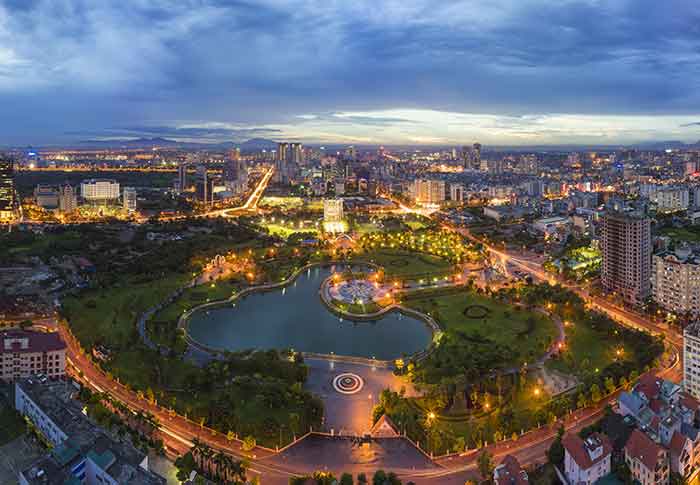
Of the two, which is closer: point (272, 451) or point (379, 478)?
point (379, 478)

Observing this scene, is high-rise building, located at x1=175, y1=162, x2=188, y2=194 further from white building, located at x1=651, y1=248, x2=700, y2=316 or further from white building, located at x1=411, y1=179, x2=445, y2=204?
white building, located at x1=651, y1=248, x2=700, y2=316

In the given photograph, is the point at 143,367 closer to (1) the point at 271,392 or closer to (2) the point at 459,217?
(1) the point at 271,392

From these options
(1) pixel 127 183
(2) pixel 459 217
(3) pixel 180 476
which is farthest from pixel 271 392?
(1) pixel 127 183

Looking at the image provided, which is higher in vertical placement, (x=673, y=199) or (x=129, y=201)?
(x=129, y=201)

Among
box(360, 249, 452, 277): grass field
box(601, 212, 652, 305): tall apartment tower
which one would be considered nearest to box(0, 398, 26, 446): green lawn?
box(360, 249, 452, 277): grass field

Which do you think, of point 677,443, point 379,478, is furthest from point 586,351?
point 379,478

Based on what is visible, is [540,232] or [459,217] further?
[459,217]

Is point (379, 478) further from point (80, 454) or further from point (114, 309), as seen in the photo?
point (114, 309)
